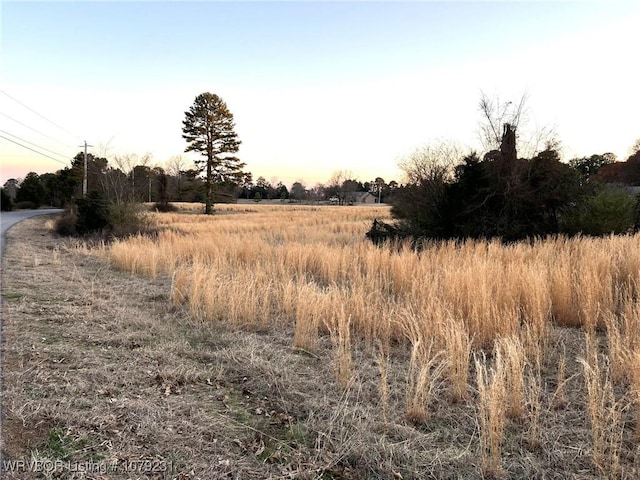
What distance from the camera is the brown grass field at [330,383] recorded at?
2.41m

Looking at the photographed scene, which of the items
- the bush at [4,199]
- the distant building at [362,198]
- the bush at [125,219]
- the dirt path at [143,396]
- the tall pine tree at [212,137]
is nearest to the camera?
the dirt path at [143,396]

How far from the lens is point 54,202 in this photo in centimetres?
5225

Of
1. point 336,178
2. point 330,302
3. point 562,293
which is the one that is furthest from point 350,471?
point 336,178

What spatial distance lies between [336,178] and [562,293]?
115004 mm

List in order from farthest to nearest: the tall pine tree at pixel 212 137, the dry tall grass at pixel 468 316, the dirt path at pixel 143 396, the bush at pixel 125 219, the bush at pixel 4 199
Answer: the tall pine tree at pixel 212 137 < the bush at pixel 4 199 < the bush at pixel 125 219 < the dry tall grass at pixel 468 316 < the dirt path at pixel 143 396

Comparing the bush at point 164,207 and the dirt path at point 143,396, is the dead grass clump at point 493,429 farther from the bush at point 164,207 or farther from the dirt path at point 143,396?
the bush at point 164,207

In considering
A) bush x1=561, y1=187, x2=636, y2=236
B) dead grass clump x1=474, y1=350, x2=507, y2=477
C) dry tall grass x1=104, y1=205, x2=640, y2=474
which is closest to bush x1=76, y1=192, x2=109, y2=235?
dry tall grass x1=104, y1=205, x2=640, y2=474

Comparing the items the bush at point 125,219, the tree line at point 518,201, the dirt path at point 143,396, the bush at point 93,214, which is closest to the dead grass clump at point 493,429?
the dirt path at point 143,396

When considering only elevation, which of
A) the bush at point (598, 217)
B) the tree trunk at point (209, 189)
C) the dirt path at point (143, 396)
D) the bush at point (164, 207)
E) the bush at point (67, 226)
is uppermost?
the tree trunk at point (209, 189)

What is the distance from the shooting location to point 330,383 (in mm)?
3480

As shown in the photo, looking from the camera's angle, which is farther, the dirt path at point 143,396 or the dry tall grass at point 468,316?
the dry tall grass at point 468,316

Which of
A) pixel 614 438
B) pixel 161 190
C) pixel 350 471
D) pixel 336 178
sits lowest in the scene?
pixel 350 471

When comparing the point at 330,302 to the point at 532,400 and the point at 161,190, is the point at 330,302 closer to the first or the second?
the point at 532,400

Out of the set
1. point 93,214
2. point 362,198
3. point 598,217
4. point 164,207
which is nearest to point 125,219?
point 93,214
